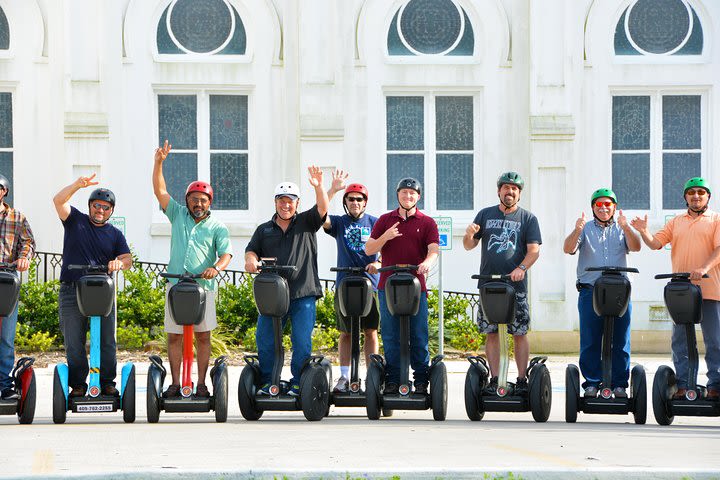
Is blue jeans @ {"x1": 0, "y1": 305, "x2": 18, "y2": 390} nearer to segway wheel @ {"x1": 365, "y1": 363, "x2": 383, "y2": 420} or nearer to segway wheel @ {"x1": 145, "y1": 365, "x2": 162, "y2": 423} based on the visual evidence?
segway wheel @ {"x1": 145, "y1": 365, "x2": 162, "y2": 423}

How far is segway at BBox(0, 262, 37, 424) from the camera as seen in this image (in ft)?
33.8

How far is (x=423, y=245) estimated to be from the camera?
11.0m

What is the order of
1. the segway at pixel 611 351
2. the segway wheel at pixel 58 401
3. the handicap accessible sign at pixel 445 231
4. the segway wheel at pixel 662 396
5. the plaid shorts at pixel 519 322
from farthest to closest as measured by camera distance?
the handicap accessible sign at pixel 445 231
the plaid shorts at pixel 519 322
the segway wheel at pixel 662 396
the segway at pixel 611 351
the segway wheel at pixel 58 401

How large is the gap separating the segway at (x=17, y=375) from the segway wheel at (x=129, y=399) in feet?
2.34

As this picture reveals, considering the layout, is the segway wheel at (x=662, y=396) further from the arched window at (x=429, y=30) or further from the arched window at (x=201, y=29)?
the arched window at (x=201, y=29)

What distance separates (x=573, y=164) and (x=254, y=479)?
13.3m

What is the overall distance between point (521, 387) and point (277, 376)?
76.7 inches

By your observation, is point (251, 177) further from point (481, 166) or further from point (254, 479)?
point (254, 479)

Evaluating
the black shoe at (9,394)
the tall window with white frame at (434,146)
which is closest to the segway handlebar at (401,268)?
the black shoe at (9,394)

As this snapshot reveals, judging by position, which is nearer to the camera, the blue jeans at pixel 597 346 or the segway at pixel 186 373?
the segway at pixel 186 373

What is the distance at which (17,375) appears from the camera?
34.5 ft

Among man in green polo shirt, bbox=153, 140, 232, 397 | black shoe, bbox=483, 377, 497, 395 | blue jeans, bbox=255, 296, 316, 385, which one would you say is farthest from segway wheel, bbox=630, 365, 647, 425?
man in green polo shirt, bbox=153, 140, 232, 397

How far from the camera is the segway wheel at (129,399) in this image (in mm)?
10426

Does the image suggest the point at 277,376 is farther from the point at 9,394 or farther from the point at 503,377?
the point at 9,394
